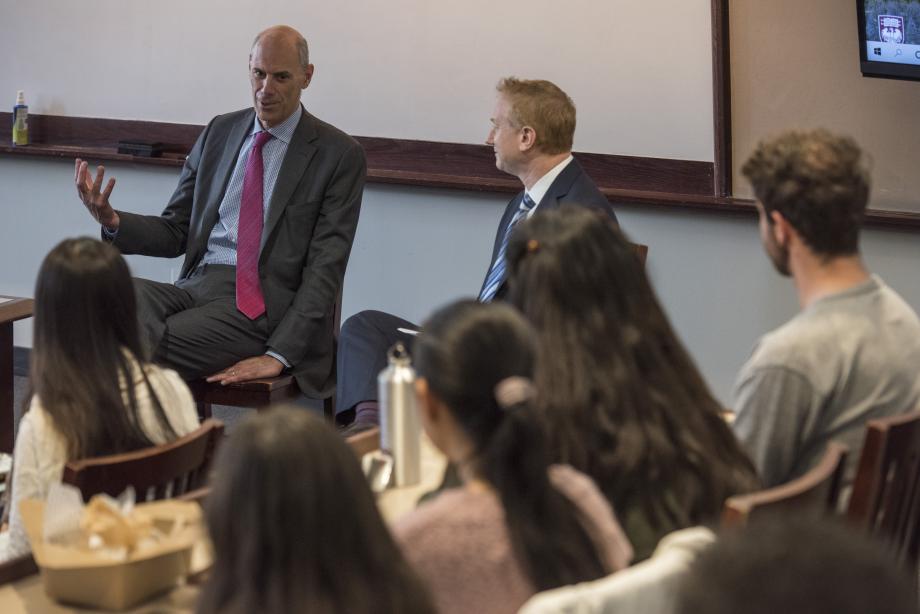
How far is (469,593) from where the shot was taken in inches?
57.4

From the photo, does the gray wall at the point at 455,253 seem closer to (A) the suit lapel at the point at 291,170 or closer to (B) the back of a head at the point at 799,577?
(A) the suit lapel at the point at 291,170

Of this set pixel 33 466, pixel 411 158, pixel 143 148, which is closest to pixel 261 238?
pixel 411 158

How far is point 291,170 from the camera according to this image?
150 inches

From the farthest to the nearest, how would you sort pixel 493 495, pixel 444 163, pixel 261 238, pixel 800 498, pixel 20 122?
pixel 20 122 → pixel 444 163 → pixel 261 238 → pixel 800 498 → pixel 493 495

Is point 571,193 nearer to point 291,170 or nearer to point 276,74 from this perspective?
point 291,170

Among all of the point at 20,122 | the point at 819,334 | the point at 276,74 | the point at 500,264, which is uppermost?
the point at 276,74

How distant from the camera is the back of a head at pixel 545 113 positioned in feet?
11.9

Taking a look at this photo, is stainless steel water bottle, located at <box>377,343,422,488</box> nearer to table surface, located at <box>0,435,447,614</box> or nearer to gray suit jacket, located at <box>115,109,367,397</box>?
table surface, located at <box>0,435,447,614</box>

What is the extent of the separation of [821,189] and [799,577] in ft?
4.72

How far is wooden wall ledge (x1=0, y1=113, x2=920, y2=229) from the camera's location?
4.18m

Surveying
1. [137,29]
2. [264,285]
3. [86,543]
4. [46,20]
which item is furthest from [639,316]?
[46,20]

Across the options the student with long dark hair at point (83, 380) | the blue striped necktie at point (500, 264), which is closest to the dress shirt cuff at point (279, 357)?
the blue striped necktie at point (500, 264)

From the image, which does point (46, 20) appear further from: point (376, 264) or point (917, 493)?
point (917, 493)

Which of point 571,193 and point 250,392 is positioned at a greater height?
point 571,193
